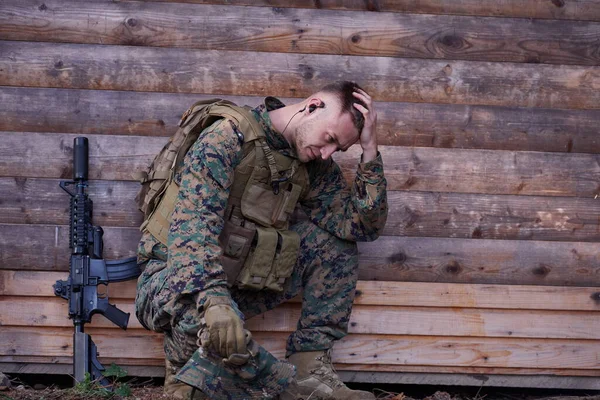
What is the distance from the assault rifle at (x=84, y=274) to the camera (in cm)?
473

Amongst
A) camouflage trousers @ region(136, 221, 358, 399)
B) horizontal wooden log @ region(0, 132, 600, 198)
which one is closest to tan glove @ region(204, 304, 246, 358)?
camouflage trousers @ region(136, 221, 358, 399)

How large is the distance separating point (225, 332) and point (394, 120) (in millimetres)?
2100

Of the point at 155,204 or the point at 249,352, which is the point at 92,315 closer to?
the point at 155,204

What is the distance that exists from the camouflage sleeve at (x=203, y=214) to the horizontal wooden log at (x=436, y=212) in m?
0.91

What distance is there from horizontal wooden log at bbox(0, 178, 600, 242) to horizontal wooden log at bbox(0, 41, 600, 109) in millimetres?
638

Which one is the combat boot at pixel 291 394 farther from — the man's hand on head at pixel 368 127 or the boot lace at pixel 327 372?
the man's hand on head at pixel 368 127

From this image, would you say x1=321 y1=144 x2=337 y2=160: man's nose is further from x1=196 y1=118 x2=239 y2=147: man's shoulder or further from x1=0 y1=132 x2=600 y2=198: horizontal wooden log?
x1=0 y1=132 x2=600 y2=198: horizontal wooden log

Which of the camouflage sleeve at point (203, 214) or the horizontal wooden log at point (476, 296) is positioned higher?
the camouflage sleeve at point (203, 214)

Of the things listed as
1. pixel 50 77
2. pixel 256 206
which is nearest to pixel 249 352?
pixel 256 206

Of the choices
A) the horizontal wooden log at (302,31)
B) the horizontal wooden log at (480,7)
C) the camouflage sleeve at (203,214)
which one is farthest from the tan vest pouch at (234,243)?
the horizontal wooden log at (480,7)

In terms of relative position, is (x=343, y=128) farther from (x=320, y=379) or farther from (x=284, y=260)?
(x=320, y=379)

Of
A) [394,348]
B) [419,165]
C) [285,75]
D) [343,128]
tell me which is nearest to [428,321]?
[394,348]

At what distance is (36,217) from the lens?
493 cm

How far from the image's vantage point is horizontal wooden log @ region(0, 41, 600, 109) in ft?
16.1
